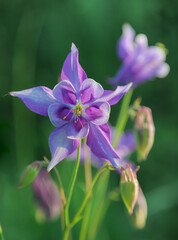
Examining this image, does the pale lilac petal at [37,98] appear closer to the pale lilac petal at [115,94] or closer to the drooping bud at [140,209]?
the pale lilac petal at [115,94]

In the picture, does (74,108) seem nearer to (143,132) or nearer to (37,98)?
(37,98)

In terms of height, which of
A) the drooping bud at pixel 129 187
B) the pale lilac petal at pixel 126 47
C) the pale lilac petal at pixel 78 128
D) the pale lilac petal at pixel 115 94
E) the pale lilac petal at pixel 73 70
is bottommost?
the drooping bud at pixel 129 187

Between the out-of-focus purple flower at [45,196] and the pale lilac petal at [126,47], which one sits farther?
the pale lilac petal at [126,47]

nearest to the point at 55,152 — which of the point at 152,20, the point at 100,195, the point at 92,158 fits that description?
the point at 100,195

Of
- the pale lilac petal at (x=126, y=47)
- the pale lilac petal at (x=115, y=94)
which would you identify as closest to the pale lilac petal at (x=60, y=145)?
the pale lilac petal at (x=115, y=94)

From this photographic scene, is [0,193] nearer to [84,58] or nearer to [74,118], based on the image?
[84,58]
